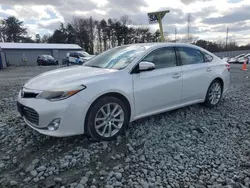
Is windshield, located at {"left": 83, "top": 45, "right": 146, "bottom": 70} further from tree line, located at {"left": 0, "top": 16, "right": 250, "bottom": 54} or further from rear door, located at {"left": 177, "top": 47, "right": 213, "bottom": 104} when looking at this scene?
tree line, located at {"left": 0, "top": 16, "right": 250, "bottom": 54}

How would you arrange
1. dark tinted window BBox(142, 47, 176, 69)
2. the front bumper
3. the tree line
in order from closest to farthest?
the front bumper, dark tinted window BBox(142, 47, 176, 69), the tree line

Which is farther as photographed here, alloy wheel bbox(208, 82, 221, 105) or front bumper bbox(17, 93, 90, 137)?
alloy wheel bbox(208, 82, 221, 105)

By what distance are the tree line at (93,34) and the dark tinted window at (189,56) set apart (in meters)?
45.2

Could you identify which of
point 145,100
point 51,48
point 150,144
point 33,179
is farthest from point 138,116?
point 51,48

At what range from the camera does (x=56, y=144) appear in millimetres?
3055

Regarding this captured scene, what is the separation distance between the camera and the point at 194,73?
13.7 feet

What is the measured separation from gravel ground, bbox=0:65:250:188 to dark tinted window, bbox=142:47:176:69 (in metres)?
1.07

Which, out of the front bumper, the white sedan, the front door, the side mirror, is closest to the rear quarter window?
the white sedan

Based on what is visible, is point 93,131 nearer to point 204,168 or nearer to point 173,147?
point 173,147

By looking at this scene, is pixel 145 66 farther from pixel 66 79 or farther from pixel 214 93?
pixel 214 93

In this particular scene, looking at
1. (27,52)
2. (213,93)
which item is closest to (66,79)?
(213,93)

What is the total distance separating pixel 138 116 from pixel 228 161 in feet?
4.79

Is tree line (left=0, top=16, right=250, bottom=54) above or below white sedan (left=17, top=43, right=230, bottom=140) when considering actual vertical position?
above

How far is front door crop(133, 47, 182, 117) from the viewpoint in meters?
3.39
